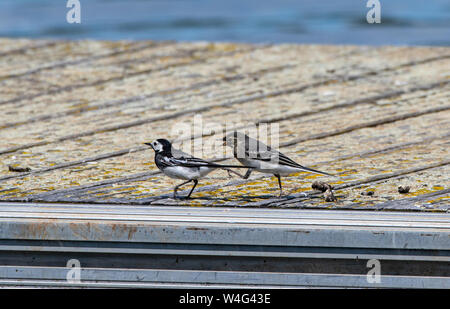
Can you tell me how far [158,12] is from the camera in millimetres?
19266

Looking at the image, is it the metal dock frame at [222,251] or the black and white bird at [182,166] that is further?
the black and white bird at [182,166]

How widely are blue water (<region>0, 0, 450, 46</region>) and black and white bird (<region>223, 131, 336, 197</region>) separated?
30.9ft

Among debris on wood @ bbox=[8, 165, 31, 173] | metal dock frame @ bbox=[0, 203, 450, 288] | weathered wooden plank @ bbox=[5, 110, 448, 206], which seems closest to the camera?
metal dock frame @ bbox=[0, 203, 450, 288]

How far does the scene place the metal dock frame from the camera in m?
3.89

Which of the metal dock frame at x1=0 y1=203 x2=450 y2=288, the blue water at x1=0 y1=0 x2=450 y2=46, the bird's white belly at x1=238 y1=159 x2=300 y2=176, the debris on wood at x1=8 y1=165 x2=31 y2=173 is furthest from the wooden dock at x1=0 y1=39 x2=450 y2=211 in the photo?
the blue water at x1=0 y1=0 x2=450 y2=46

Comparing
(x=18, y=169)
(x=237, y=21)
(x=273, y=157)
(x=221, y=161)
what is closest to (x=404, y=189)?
(x=273, y=157)

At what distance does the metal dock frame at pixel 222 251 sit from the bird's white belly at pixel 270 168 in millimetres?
567

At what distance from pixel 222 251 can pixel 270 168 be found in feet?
2.55

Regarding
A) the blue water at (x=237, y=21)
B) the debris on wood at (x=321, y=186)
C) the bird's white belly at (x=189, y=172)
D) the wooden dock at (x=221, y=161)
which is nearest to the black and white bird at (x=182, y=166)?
the bird's white belly at (x=189, y=172)

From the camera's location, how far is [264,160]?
4637 millimetres

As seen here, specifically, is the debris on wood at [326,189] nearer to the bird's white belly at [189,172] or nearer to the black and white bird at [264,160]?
the black and white bird at [264,160]

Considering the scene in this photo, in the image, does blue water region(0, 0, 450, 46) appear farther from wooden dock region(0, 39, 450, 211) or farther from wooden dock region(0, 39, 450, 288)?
wooden dock region(0, 39, 450, 288)

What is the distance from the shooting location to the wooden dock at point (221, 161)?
3951mm

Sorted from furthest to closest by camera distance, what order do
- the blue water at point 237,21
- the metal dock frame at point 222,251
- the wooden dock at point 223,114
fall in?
the blue water at point 237,21 < the wooden dock at point 223,114 < the metal dock frame at point 222,251
